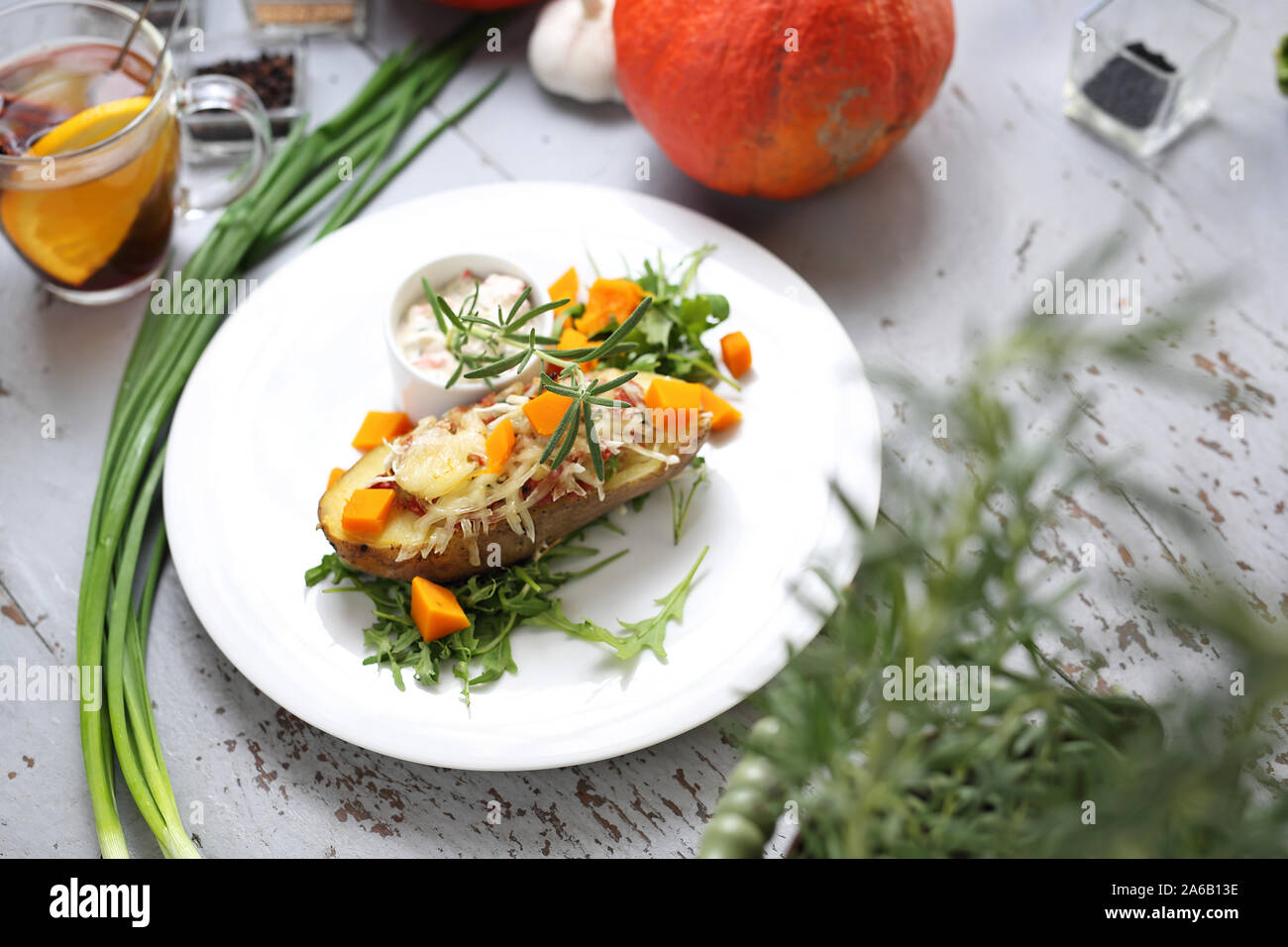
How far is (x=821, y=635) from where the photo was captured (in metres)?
1.37

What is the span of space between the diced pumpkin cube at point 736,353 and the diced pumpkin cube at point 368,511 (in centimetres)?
53

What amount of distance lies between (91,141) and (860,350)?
3.94ft

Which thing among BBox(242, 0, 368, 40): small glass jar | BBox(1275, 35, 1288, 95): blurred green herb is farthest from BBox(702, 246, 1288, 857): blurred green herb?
BBox(242, 0, 368, 40): small glass jar

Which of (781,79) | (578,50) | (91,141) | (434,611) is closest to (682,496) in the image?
(434,611)

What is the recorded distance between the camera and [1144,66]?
1759 millimetres

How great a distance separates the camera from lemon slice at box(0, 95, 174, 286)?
1515mm

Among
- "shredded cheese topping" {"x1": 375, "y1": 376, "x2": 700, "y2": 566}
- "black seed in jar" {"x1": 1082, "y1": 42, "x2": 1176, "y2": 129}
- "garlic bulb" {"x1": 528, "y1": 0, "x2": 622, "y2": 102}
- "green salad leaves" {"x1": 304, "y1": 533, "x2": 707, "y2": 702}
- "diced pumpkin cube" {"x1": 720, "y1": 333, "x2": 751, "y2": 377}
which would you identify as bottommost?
"green salad leaves" {"x1": 304, "y1": 533, "x2": 707, "y2": 702}

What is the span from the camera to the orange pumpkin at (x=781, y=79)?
1.53 metres

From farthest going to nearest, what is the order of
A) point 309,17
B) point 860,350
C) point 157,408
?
1. point 309,17
2. point 860,350
3. point 157,408

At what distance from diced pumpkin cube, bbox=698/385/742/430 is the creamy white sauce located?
10.9 inches

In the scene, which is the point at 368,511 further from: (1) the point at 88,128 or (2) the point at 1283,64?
(2) the point at 1283,64

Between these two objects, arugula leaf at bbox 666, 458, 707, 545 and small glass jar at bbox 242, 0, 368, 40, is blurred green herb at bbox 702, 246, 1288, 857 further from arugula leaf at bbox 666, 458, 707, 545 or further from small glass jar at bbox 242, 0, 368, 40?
small glass jar at bbox 242, 0, 368, 40
